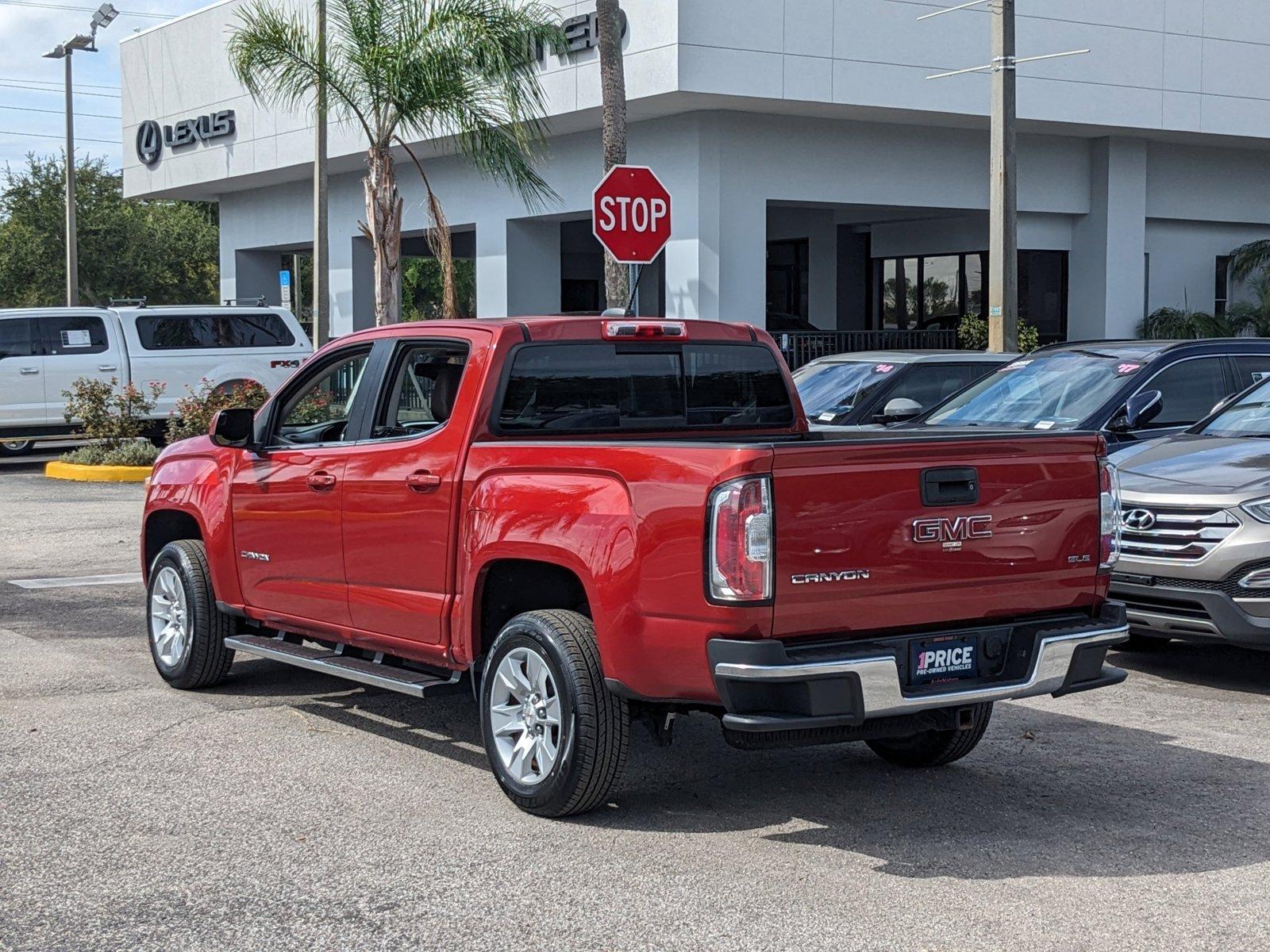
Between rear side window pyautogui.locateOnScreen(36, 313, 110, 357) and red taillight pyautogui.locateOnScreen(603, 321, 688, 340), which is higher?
rear side window pyautogui.locateOnScreen(36, 313, 110, 357)

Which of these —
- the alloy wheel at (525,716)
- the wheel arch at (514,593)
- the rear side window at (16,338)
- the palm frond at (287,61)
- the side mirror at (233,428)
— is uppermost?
the palm frond at (287,61)

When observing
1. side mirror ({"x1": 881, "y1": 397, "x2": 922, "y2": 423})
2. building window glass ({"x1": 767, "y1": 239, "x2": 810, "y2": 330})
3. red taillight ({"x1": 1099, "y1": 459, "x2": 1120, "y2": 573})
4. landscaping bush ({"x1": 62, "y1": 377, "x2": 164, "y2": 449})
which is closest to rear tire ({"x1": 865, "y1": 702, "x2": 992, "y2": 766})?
red taillight ({"x1": 1099, "y1": 459, "x2": 1120, "y2": 573})

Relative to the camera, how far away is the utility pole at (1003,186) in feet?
Result: 56.7

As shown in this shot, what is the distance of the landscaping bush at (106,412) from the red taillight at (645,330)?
1589cm

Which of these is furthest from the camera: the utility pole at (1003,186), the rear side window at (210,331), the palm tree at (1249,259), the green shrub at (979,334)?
the palm tree at (1249,259)

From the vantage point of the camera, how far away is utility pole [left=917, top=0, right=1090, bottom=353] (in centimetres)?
1730

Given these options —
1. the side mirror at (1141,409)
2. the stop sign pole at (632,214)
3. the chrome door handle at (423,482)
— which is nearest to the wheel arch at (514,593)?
the chrome door handle at (423,482)

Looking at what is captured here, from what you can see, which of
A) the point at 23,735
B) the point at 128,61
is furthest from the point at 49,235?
the point at 23,735

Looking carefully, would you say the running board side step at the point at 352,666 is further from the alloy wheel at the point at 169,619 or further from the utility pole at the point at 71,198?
the utility pole at the point at 71,198

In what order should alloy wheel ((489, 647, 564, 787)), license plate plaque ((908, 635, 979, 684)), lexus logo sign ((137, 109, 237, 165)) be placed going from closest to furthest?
license plate plaque ((908, 635, 979, 684)) < alloy wheel ((489, 647, 564, 787)) < lexus logo sign ((137, 109, 237, 165))

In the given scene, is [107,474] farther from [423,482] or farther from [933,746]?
[933,746]

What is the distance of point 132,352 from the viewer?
22.7 m

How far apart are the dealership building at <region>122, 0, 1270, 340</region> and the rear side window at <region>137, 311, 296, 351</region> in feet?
18.5

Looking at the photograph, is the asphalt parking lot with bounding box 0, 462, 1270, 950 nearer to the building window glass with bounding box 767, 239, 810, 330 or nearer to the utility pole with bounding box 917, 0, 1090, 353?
the utility pole with bounding box 917, 0, 1090, 353
